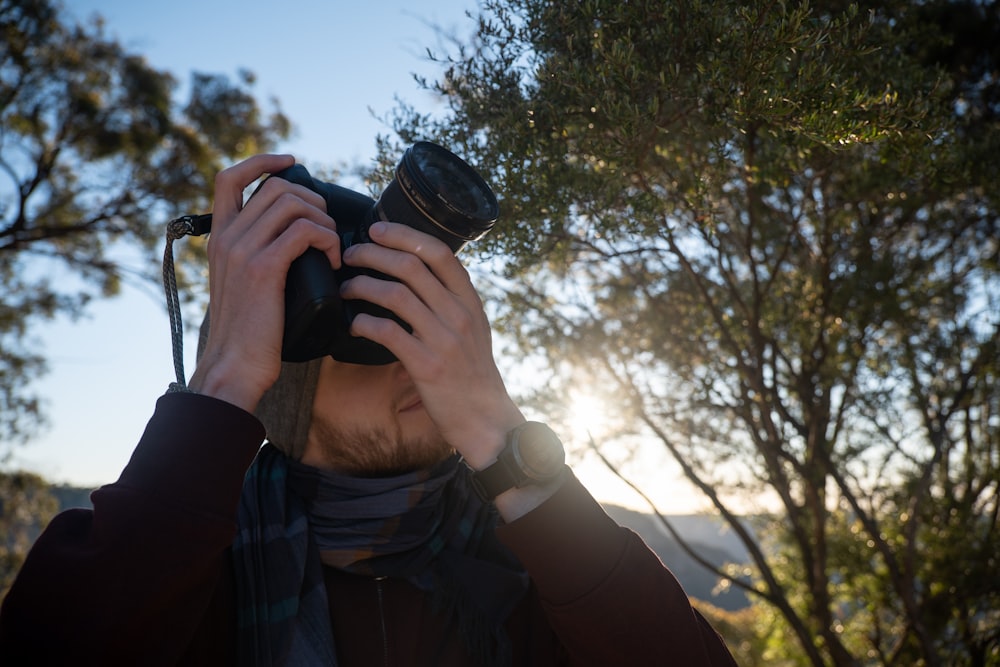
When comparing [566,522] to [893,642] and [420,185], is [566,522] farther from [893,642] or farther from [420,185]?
[893,642]

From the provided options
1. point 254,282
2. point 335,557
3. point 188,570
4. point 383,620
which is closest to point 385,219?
point 254,282

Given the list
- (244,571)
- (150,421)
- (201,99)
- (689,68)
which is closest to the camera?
(150,421)

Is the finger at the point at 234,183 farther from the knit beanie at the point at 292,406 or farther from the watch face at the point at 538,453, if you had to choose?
the watch face at the point at 538,453

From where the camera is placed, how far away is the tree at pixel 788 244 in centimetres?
177

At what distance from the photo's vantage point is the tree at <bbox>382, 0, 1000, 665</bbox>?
1.77 metres

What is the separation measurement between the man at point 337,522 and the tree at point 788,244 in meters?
0.76

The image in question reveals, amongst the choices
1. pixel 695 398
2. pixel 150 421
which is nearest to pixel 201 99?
pixel 695 398

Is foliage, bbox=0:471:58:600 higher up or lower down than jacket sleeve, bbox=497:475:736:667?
higher up

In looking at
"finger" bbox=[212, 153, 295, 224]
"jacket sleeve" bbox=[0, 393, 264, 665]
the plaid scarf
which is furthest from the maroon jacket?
"finger" bbox=[212, 153, 295, 224]

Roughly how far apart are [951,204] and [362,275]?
15.9 ft

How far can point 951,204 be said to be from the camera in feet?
15.3

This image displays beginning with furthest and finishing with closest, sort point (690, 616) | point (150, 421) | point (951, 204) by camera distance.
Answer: point (951, 204) < point (690, 616) < point (150, 421)

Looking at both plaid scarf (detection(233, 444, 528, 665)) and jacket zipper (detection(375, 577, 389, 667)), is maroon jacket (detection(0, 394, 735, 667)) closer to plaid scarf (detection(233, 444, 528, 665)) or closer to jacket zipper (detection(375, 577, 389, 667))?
plaid scarf (detection(233, 444, 528, 665))

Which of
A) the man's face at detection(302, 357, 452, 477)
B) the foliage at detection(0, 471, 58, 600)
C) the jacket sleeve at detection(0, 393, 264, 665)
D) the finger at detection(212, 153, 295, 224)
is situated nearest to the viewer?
the jacket sleeve at detection(0, 393, 264, 665)
